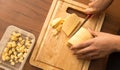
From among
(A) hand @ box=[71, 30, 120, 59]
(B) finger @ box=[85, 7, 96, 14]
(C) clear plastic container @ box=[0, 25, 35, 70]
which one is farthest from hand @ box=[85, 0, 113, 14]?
Answer: (C) clear plastic container @ box=[0, 25, 35, 70]

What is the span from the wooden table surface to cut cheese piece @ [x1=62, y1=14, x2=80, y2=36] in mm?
106

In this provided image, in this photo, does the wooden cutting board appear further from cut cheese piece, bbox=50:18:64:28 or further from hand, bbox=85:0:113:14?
hand, bbox=85:0:113:14

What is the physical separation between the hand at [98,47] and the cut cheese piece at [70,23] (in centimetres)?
8

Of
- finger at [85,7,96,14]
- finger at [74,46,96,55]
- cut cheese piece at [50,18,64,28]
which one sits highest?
finger at [85,7,96,14]

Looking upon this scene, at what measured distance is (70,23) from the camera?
0.97 m

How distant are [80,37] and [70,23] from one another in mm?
81

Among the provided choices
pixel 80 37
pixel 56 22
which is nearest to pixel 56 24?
pixel 56 22

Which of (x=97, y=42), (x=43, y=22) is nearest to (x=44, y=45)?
(x=43, y=22)

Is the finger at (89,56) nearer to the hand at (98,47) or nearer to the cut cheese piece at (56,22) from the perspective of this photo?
the hand at (98,47)

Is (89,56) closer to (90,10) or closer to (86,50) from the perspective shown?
(86,50)

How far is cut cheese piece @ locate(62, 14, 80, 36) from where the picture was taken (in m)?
0.96

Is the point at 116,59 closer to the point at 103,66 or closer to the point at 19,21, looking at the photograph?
the point at 103,66

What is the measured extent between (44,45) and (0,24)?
210mm

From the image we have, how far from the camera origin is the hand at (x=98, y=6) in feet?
3.23
